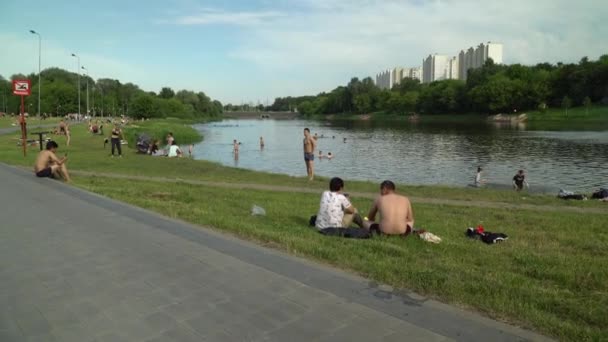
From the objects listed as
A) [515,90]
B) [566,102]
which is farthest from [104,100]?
[566,102]

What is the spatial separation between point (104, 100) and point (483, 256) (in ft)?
461

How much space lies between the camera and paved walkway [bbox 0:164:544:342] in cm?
414

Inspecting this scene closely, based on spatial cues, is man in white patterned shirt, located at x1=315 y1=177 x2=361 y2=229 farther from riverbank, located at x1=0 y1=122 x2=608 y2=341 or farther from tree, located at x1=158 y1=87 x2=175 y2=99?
tree, located at x1=158 y1=87 x2=175 y2=99

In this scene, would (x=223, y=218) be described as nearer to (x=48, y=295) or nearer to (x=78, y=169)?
(x=48, y=295)

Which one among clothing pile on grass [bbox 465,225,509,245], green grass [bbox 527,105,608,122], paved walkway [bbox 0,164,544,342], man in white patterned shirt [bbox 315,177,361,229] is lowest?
clothing pile on grass [bbox 465,225,509,245]

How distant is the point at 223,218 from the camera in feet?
30.0

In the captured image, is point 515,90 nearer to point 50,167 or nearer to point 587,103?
point 587,103

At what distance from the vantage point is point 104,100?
133m

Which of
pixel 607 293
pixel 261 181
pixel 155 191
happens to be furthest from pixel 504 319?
pixel 261 181

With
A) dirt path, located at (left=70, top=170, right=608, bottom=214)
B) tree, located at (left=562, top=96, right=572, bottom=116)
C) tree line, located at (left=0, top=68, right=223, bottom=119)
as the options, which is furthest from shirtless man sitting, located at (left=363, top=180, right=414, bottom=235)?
tree, located at (left=562, top=96, right=572, bottom=116)

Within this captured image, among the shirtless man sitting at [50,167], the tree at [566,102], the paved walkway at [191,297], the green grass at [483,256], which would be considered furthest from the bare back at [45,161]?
the tree at [566,102]

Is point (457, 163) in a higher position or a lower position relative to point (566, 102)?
lower

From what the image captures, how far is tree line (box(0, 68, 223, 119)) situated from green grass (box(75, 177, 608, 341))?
97522 mm

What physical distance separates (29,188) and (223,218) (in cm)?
656
